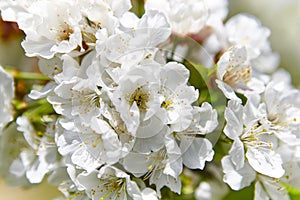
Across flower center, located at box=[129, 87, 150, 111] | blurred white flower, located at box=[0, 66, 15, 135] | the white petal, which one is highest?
flower center, located at box=[129, 87, 150, 111]

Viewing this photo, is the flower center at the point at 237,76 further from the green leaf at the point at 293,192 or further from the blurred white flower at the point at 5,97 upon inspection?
the blurred white flower at the point at 5,97

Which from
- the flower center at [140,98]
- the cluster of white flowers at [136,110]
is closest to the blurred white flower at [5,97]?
the cluster of white flowers at [136,110]

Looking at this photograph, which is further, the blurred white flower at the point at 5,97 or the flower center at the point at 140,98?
the blurred white flower at the point at 5,97

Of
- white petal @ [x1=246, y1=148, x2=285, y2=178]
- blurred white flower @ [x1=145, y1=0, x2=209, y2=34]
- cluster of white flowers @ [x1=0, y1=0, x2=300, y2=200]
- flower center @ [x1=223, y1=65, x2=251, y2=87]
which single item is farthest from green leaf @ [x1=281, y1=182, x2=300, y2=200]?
blurred white flower @ [x1=145, y1=0, x2=209, y2=34]

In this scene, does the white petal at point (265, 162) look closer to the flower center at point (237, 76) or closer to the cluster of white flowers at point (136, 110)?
the cluster of white flowers at point (136, 110)

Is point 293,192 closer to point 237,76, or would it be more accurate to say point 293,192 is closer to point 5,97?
point 237,76

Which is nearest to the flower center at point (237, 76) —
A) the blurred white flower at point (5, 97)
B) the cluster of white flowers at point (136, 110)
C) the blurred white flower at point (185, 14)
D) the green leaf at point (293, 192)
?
the cluster of white flowers at point (136, 110)

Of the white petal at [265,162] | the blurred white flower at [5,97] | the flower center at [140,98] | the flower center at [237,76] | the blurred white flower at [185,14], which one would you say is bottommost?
the blurred white flower at [5,97]

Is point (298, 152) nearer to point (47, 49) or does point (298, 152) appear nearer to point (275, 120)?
point (275, 120)

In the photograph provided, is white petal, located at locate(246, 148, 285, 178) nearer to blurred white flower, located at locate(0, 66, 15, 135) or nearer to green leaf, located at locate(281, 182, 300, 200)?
green leaf, located at locate(281, 182, 300, 200)

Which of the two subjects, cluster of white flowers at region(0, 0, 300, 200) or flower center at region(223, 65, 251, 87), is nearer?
cluster of white flowers at region(0, 0, 300, 200)

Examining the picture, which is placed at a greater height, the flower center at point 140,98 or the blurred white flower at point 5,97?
the flower center at point 140,98
